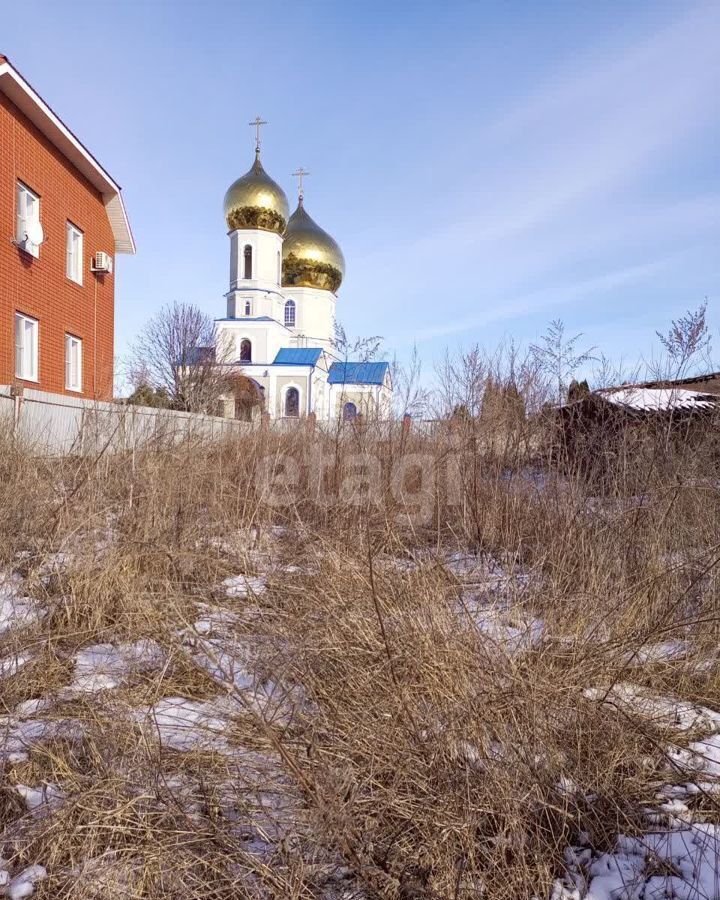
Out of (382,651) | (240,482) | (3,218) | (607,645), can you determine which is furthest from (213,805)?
(3,218)

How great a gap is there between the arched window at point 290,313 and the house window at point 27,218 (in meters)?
23.7

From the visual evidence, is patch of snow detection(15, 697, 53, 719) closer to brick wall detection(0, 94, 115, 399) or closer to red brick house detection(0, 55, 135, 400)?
red brick house detection(0, 55, 135, 400)

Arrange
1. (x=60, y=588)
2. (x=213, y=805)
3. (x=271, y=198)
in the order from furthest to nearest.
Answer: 1. (x=271, y=198)
2. (x=60, y=588)
3. (x=213, y=805)

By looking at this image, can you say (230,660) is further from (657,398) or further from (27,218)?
(27,218)

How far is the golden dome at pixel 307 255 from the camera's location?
110 ft

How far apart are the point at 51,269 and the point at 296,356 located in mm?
19416

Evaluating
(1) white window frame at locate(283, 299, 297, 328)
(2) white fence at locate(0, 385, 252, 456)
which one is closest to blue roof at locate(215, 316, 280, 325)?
(1) white window frame at locate(283, 299, 297, 328)

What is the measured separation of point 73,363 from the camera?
43.3ft

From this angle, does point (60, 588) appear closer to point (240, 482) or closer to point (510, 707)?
point (240, 482)

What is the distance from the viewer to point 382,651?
1.85 meters

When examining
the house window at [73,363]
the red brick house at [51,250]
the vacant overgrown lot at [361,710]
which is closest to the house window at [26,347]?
the red brick house at [51,250]

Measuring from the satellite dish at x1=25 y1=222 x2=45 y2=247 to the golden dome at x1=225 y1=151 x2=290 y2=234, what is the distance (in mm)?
20536

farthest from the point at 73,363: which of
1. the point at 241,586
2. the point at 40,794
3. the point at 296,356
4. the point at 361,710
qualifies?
the point at 296,356

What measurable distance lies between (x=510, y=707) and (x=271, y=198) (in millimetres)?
31990
